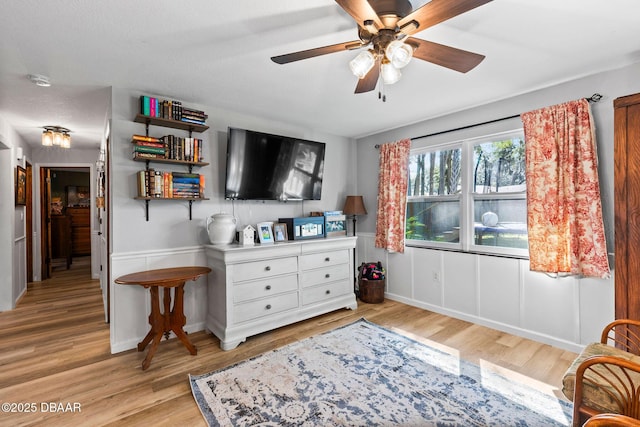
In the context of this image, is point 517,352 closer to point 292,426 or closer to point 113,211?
point 292,426

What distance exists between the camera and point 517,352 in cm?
254

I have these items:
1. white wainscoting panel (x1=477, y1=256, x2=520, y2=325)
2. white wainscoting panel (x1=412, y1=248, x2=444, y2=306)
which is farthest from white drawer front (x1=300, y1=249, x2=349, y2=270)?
white wainscoting panel (x1=477, y1=256, x2=520, y2=325)

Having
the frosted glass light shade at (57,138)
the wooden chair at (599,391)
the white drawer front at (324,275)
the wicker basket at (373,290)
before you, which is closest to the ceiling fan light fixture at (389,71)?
the wooden chair at (599,391)

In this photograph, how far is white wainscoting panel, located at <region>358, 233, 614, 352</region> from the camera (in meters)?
2.47

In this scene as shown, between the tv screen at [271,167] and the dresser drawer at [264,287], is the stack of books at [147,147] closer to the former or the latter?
the tv screen at [271,167]

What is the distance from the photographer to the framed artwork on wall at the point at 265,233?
3125mm

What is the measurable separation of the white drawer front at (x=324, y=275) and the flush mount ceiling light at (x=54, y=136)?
3409 millimetres

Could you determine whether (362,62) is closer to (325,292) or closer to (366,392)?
(366,392)

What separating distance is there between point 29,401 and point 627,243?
4.07 metres

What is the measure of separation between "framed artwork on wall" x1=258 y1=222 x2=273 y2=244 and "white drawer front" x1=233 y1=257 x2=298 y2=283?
273 mm

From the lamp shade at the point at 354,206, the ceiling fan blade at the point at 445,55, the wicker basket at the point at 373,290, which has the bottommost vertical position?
the wicker basket at the point at 373,290

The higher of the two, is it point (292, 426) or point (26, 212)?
point (26, 212)

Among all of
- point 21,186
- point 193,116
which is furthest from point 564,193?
point 21,186

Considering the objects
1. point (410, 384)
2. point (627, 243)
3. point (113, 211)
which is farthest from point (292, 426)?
point (627, 243)
